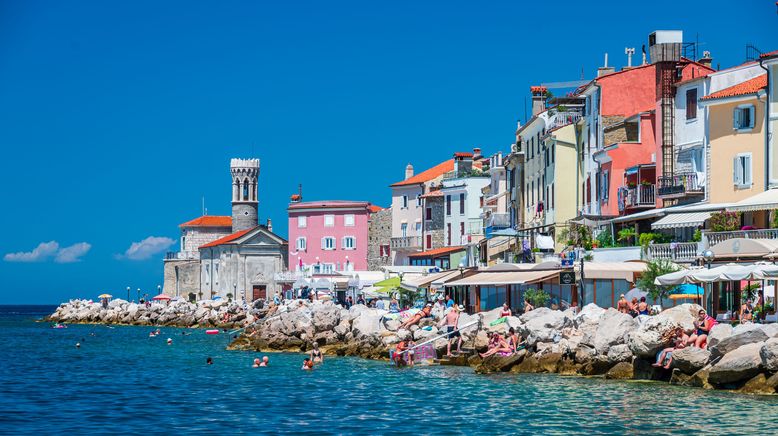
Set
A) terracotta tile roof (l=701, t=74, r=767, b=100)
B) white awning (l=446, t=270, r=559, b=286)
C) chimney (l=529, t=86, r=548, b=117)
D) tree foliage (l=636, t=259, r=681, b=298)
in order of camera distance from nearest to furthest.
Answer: tree foliage (l=636, t=259, r=681, b=298) → white awning (l=446, t=270, r=559, b=286) → terracotta tile roof (l=701, t=74, r=767, b=100) → chimney (l=529, t=86, r=548, b=117)

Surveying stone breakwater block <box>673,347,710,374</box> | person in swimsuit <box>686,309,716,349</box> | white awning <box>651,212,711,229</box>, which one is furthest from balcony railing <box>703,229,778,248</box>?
stone breakwater block <box>673,347,710,374</box>

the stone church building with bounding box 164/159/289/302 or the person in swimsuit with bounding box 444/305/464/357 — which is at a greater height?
the stone church building with bounding box 164/159/289/302

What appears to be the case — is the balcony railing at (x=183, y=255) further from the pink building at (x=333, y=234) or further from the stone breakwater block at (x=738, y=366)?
the stone breakwater block at (x=738, y=366)

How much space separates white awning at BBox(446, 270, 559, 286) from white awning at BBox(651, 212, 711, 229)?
4608mm

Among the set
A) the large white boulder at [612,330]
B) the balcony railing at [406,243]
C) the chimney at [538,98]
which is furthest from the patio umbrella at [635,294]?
the balcony railing at [406,243]

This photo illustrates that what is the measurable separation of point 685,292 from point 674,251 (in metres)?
1.99

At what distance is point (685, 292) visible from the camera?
37.1m

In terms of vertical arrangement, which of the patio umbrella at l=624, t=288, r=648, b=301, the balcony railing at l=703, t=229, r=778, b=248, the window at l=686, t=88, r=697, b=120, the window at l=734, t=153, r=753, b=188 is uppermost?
the window at l=686, t=88, r=697, b=120

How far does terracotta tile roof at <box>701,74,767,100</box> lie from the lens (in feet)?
133

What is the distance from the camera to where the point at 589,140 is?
169ft

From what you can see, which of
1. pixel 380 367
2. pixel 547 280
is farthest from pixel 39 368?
Answer: pixel 547 280

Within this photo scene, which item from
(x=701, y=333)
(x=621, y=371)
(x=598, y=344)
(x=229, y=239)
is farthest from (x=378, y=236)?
(x=701, y=333)

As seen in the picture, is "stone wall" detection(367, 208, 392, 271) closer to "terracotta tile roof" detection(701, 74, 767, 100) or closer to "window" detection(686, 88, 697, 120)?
"window" detection(686, 88, 697, 120)

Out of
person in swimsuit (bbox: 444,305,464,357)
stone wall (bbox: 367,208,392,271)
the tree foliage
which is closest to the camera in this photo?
the tree foliage
